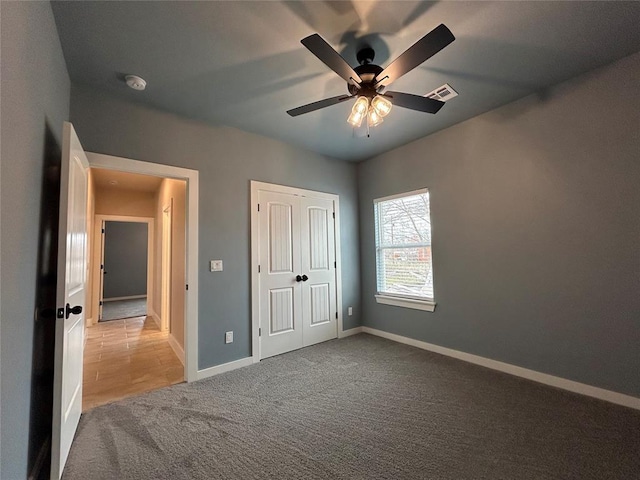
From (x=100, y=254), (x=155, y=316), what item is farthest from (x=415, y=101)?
(x=100, y=254)

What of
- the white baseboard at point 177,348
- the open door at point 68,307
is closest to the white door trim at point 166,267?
the white baseboard at point 177,348

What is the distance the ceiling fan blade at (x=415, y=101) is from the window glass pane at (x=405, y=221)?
1.58 m

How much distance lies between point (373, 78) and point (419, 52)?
0.42 metres

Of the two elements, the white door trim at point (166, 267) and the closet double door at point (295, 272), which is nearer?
the closet double door at point (295, 272)

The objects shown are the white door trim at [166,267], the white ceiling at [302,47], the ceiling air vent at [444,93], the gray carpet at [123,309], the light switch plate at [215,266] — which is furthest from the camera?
the gray carpet at [123,309]

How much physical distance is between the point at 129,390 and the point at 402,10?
A: 369 centimetres

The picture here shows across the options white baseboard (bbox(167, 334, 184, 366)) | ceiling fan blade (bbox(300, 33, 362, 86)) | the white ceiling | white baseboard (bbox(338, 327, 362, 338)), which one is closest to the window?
white baseboard (bbox(338, 327, 362, 338))

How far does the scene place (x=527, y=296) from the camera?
267 cm

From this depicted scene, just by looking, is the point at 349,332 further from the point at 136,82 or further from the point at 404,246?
the point at 136,82

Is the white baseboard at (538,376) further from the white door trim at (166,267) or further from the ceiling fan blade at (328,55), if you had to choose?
the white door trim at (166,267)

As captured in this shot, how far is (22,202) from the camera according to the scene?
1.32 metres

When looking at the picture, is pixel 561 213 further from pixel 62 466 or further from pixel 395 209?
pixel 62 466

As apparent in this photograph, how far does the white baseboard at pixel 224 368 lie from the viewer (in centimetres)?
281

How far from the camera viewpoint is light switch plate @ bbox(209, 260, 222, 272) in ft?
9.73
